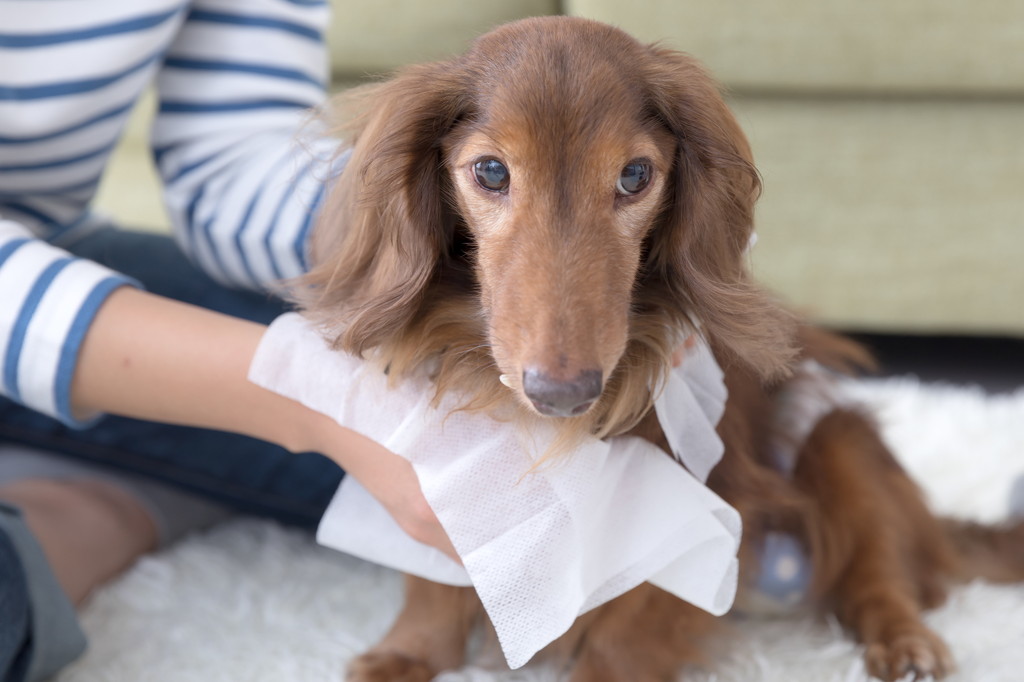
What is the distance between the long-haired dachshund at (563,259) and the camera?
2.33 ft

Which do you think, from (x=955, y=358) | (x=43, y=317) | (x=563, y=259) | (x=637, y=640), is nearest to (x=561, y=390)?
(x=563, y=259)

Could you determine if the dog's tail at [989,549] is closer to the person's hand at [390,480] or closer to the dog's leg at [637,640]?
the dog's leg at [637,640]

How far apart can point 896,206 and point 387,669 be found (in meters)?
1.32

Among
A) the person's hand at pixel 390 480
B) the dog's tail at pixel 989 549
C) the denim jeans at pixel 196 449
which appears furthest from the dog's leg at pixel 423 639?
the dog's tail at pixel 989 549

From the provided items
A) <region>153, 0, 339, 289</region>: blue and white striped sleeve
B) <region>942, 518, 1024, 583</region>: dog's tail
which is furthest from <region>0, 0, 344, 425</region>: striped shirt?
<region>942, 518, 1024, 583</region>: dog's tail

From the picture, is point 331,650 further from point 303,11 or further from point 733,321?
point 303,11

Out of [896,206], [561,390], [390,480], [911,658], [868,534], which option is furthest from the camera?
[896,206]

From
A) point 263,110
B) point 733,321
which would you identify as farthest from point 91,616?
point 733,321

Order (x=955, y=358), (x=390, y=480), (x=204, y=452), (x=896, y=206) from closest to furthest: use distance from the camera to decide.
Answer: (x=390, y=480) < (x=204, y=452) < (x=896, y=206) < (x=955, y=358)

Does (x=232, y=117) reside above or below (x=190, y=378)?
above

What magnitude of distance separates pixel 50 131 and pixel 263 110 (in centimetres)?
26

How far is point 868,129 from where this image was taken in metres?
1.80

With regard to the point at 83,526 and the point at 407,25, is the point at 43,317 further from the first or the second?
the point at 407,25

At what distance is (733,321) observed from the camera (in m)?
0.79
